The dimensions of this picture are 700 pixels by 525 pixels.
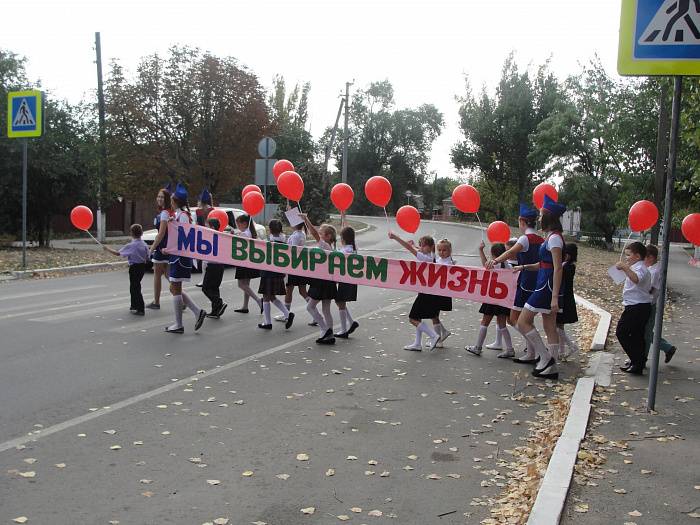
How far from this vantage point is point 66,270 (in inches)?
685

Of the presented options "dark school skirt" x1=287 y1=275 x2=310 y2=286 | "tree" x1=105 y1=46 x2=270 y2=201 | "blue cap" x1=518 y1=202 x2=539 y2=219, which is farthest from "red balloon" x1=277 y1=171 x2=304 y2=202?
"tree" x1=105 y1=46 x2=270 y2=201

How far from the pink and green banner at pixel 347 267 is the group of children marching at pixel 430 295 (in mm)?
138

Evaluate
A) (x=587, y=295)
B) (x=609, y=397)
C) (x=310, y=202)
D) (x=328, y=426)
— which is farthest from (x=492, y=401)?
(x=310, y=202)

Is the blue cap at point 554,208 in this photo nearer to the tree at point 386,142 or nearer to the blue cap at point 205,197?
the blue cap at point 205,197

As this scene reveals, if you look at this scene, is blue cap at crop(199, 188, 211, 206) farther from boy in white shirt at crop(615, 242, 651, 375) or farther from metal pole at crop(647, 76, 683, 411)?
metal pole at crop(647, 76, 683, 411)

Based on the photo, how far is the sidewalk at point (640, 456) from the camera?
4371 mm

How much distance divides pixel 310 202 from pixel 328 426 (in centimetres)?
3390

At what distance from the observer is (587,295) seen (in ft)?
53.2

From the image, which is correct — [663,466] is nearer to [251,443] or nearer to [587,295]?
[251,443]

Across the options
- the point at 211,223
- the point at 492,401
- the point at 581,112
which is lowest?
the point at 492,401

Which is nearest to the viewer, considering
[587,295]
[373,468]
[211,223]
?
[373,468]

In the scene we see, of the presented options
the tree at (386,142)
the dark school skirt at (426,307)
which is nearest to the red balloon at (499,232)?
the dark school skirt at (426,307)

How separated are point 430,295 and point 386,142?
272 feet

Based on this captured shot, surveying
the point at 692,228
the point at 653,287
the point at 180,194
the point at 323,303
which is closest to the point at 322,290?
the point at 323,303
